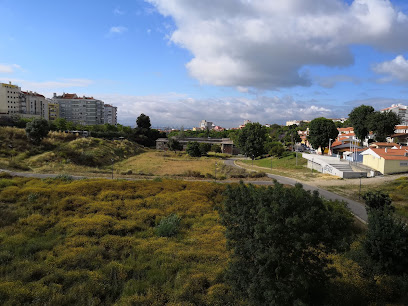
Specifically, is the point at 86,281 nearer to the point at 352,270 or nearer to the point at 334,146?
the point at 352,270

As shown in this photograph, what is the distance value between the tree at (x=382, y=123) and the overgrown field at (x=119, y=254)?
160 feet

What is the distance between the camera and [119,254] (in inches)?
508

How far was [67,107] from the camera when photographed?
123 metres

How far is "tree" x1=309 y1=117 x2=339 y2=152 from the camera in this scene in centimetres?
5609

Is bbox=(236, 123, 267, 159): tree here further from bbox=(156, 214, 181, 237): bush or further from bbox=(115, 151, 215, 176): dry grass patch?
bbox=(156, 214, 181, 237): bush

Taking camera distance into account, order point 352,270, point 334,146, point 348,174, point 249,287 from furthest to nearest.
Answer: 1. point 334,146
2. point 348,174
3. point 352,270
4. point 249,287

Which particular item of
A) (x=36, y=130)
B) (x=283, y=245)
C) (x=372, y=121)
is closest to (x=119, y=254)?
(x=283, y=245)

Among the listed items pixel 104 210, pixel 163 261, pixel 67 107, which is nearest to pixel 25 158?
pixel 104 210

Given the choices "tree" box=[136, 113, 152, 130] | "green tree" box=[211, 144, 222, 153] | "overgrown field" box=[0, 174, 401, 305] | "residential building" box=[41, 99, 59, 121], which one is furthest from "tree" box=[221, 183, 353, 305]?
"residential building" box=[41, 99, 59, 121]

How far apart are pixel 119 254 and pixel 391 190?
93.6 feet

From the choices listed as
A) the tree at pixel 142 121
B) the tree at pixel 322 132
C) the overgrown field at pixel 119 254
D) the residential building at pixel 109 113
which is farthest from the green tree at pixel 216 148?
the residential building at pixel 109 113

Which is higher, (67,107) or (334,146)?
(67,107)

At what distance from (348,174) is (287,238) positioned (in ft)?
110

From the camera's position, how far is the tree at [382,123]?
5331 cm
